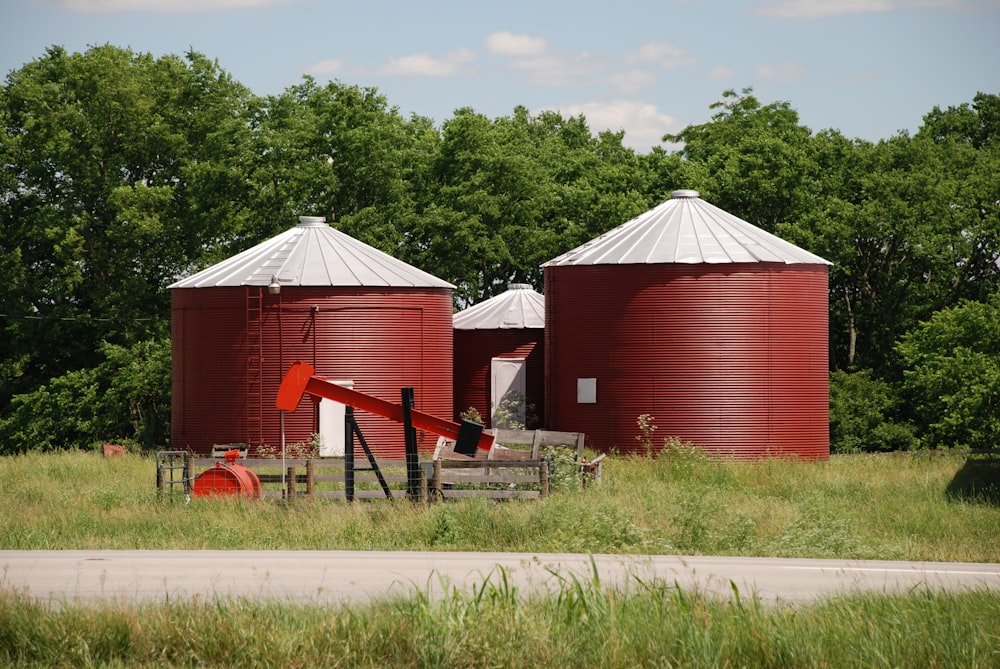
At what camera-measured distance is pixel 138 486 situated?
83.9ft

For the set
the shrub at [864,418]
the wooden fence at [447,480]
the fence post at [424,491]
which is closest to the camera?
the fence post at [424,491]

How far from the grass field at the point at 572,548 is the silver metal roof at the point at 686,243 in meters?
5.06

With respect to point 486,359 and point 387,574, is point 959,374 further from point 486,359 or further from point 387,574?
point 387,574

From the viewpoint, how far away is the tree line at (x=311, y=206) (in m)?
45.2

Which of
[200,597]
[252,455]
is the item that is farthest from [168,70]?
[200,597]

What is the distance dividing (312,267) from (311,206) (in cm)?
1473

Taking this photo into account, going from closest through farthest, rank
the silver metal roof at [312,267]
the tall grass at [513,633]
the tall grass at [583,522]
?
the tall grass at [513,633], the tall grass at [583,522], the silver metal roof at [312,267]

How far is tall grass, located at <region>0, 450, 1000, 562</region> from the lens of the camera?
704 inches

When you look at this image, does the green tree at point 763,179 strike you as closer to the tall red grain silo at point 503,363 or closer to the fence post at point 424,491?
the tall red grain silo at point 503,363

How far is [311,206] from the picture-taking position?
49219 mm

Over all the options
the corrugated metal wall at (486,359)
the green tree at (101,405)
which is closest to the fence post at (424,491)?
the corrugated metal wall at (486,359)

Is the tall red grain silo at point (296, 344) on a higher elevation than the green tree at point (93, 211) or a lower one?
lower

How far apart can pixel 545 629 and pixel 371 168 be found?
38588mm

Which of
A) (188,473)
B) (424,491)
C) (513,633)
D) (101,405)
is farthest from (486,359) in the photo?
(513,633)
